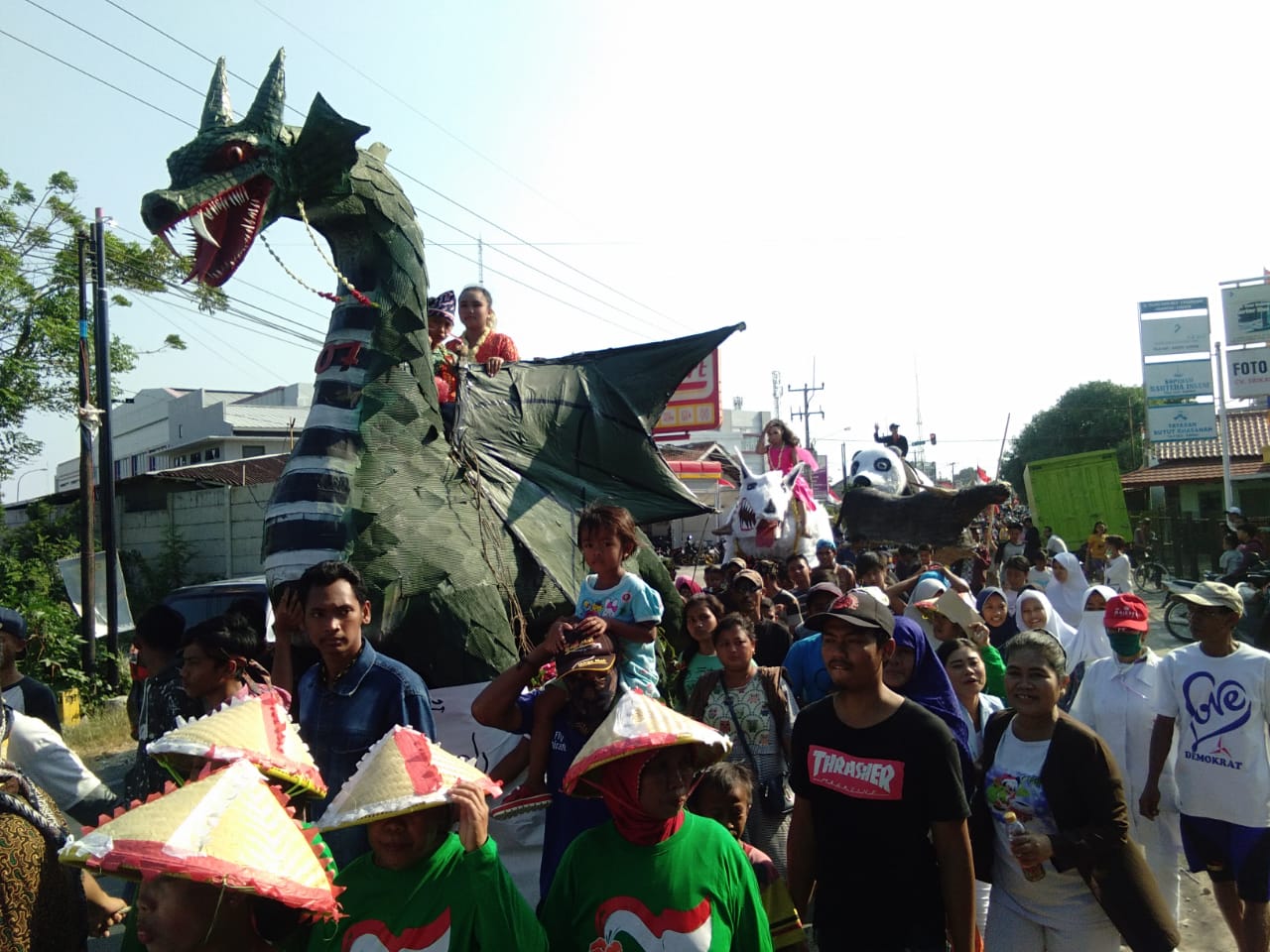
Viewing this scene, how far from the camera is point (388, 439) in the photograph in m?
4.72

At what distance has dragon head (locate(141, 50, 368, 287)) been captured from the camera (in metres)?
4.61

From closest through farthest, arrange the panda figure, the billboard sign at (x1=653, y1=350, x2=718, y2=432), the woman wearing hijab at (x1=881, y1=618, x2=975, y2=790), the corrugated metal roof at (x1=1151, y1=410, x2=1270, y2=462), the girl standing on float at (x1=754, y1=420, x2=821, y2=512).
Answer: the woman wearing hijab at (x1=881, y1=618, x2=975, y2=790) < the girl standing on float at (x1=754, y1=420, x2=821, y2=512) < the panda figure < the billboard sign at (x1=653, y1=350, x2=718, y2=432) < the corrugated metal roof at (x1=1151, y1=410, x2=1270, y2=462)

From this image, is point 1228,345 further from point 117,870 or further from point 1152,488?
point 117,870

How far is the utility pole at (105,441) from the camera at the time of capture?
34.7 ft

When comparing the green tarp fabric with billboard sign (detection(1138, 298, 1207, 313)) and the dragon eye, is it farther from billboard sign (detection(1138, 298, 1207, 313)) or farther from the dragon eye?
billboard sign (detection(1138, 298, 1207, 313))

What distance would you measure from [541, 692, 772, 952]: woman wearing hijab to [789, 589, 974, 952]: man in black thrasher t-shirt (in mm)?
430

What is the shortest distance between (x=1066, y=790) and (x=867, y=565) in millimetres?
3481

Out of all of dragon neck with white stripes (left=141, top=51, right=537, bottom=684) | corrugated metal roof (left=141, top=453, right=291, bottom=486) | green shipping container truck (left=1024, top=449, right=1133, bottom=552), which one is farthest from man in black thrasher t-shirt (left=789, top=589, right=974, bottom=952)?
green shipping container truck (left=1024, top=449, right=1133, bottom=552)

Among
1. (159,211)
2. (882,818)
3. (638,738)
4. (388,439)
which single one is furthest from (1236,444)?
(638,738)

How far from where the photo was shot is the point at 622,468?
595cm

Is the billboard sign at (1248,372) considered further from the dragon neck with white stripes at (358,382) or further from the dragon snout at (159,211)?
the dragon snout at (159,211)

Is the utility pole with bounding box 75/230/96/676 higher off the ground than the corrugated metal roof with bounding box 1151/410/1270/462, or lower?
lower

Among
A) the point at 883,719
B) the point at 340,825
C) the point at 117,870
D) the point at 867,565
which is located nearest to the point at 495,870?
the point at 340,825

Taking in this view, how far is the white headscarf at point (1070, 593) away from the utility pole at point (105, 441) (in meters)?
9.42
